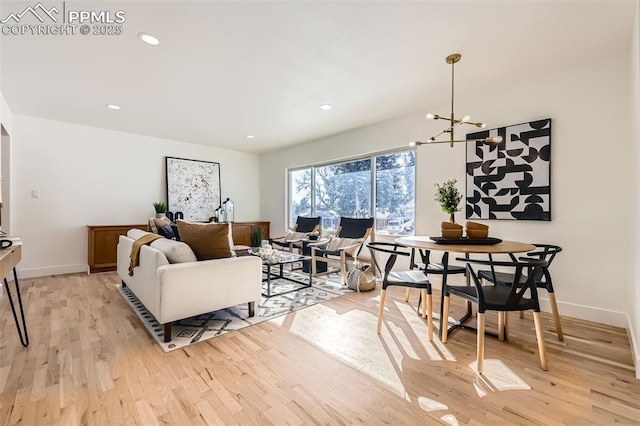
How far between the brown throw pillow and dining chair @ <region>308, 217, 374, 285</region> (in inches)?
67.4

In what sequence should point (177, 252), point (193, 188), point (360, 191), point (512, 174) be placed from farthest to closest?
point (193, 188)
point (360, 191)
point (512, 174)
point (177, 252)

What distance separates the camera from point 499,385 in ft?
5.55

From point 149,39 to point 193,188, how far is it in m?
3.84

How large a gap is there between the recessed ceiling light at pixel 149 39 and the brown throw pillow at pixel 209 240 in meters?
1.54

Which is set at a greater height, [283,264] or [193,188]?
[193,188]

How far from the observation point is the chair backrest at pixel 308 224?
5211 mm

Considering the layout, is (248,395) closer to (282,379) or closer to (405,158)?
(282,379)

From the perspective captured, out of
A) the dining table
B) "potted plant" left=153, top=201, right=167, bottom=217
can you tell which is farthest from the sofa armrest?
"potted plant" left=153, top=201, right=167, bottom=217

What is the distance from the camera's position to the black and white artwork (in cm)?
295

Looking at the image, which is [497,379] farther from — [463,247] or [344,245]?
[344,245]

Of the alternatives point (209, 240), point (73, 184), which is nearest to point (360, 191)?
point (209, 240)

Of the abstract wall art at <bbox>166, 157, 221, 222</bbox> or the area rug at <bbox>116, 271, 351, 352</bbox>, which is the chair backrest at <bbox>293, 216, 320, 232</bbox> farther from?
the abstract wall art at <bbox>166, 157, 221, 222</bbox>

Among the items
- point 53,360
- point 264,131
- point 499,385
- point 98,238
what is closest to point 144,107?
point 264,131

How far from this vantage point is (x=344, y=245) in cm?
415
